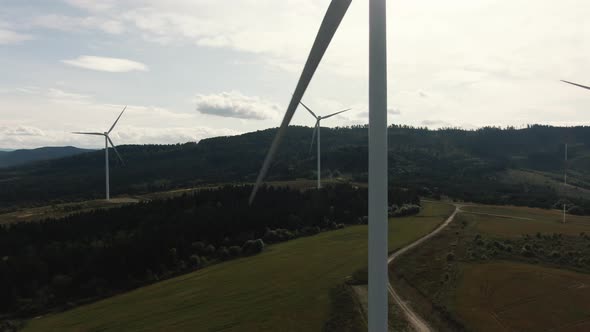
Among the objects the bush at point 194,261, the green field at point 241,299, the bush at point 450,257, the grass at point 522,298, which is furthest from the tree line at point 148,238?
the grass at point 522,298

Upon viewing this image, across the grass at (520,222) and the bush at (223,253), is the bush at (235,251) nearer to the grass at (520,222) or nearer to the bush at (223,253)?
the bush at (223,253)

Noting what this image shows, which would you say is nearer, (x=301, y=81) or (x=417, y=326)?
(x=301, y=81)

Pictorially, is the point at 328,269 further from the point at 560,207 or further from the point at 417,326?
the point at 560,207

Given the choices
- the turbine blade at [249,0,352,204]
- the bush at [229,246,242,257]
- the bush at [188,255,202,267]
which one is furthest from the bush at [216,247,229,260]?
the turbine blade at [249,0,352,204]

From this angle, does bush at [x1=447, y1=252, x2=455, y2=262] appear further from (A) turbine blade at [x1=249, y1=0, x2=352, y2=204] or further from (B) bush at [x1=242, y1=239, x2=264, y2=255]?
(A) turbine blade at [x1=249, y1=0, x2=352, y2=204]

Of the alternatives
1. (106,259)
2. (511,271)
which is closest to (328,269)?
(511,271)
